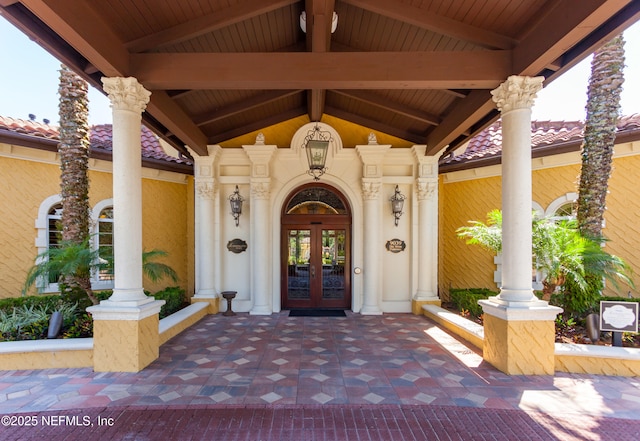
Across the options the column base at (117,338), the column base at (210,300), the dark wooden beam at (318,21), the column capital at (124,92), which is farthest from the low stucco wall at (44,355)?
the dark wooden beam at (318,21)

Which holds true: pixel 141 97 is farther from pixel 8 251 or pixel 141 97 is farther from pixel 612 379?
pixel 612 379

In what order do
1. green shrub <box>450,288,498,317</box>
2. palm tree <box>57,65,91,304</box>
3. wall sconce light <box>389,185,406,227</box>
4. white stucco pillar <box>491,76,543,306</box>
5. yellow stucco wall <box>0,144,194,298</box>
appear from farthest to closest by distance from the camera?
1. wall sconce light <box>389,185,406,227</box>
2. yellow stucco wall <box>0,144,194,298</box>
3. green shrub <box>450,288,498,317</box>
4. palm tree <box>57,65,91,304</box>
5. white stucco pillar <box>491,76,543,306</box>

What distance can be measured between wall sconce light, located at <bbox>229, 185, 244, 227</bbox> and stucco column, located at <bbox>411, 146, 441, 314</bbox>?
14.9 ft

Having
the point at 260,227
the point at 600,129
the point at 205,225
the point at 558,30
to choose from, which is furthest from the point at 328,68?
the point at 205,225

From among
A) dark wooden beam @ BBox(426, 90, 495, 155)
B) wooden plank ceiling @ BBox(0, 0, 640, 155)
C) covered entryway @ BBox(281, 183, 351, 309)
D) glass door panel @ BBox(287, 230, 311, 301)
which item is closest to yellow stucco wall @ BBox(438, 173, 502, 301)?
dark wooden beam @ BBox(426, 90, 495, 155)

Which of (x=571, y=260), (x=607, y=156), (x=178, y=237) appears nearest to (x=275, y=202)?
(x=178, y=237)

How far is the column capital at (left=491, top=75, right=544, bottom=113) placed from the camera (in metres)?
4.71

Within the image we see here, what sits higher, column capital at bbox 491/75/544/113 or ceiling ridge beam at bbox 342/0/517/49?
ceiling ridge beam at bbox 342/0/517/49

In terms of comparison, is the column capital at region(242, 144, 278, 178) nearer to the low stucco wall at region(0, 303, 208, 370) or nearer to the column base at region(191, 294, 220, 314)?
the column base at region(191, 294, 220, 314)

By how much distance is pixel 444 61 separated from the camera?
15.9ft

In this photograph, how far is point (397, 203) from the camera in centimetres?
863

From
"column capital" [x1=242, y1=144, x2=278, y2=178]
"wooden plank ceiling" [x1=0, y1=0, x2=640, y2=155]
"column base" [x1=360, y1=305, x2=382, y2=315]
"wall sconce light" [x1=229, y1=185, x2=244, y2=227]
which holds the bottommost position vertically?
"column base" [x1=360, y1=305, x2=382, y2=315]

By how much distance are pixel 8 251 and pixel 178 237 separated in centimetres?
392

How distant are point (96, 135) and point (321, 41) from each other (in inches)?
294
